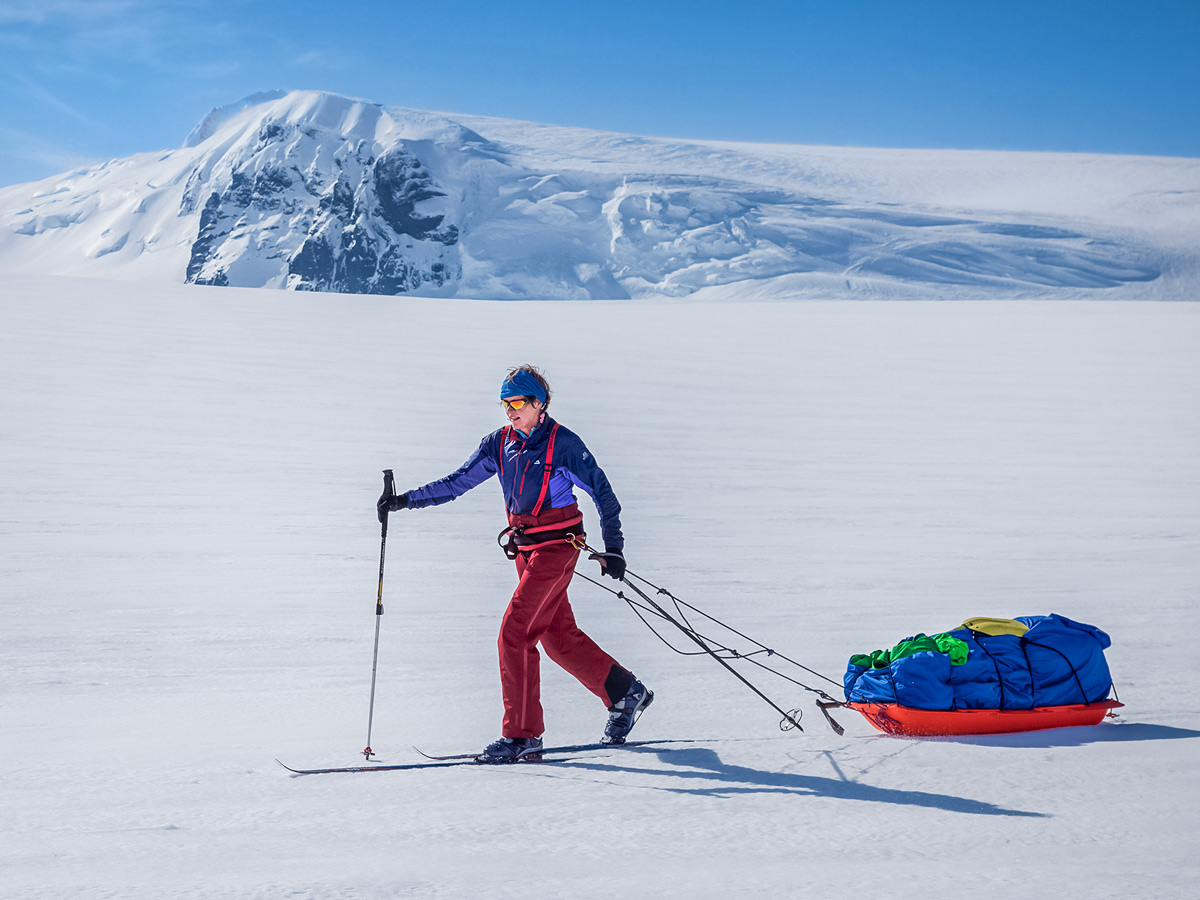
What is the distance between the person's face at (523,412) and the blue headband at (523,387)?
0.02 metres

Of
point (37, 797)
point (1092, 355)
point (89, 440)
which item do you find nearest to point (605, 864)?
point (37, 797)

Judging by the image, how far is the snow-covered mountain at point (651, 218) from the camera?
8500 cm

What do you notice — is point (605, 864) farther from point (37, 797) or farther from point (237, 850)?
point (37, 797)

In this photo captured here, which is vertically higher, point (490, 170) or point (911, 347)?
point (490, 170)

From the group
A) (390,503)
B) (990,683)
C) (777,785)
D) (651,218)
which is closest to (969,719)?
(990,683)

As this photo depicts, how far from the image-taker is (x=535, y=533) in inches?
153

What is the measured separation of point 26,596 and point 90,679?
1.85 meters

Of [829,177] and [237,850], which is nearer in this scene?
[237,850]

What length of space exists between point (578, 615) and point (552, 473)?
2.65 metres

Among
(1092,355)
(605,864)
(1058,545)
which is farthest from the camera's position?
(1092,355)

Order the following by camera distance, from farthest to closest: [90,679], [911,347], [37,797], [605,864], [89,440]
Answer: [911,347]
[89,440]
[90,679]
[37,797]
[605,864]

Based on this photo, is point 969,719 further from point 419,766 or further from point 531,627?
point 419,766

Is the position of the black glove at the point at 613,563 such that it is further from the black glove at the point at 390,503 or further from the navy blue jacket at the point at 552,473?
the black glove at the point at 390,503

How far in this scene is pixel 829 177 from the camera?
11331cm
